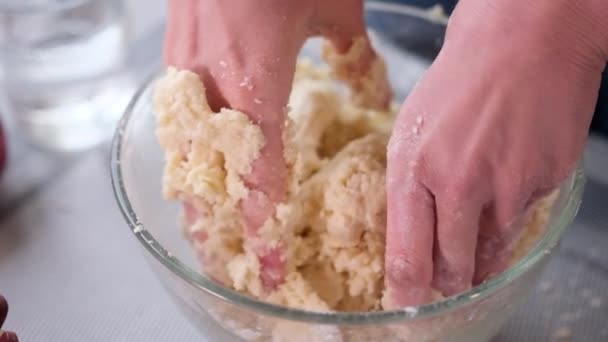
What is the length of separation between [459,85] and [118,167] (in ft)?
0.92

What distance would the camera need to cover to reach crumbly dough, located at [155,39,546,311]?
1.73 ft

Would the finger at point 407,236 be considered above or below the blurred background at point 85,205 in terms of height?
above

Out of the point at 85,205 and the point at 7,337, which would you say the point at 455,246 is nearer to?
the point at 7,337

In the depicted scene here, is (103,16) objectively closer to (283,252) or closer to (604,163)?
(283,252)

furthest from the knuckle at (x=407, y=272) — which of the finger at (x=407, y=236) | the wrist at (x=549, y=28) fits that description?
the wrist at (x=549, y=28)

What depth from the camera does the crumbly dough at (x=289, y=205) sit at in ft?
1.73

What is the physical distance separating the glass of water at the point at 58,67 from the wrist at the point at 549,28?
54cm

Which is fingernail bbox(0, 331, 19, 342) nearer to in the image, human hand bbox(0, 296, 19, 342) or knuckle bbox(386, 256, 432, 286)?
human hand bbox(0, 296, 19, 342)

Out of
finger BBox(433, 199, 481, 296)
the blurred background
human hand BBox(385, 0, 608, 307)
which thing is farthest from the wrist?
the blurred background

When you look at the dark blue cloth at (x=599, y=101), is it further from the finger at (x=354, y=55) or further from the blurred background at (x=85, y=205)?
the finger at (x=354, y=55)

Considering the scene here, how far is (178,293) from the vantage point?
1.80 ft

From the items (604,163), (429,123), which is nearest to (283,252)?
(429,123)

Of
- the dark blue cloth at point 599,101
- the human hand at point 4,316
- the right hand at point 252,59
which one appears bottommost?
the human hand at point 4,316

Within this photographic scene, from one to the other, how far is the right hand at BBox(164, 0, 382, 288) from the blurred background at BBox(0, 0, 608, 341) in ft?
0.61
